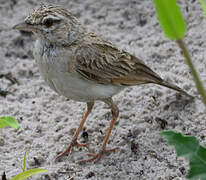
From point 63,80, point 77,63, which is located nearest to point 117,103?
point 77,63

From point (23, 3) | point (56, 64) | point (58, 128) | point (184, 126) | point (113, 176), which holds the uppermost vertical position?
point (23, 3)

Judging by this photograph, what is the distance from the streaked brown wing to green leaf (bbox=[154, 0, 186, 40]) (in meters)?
2.51

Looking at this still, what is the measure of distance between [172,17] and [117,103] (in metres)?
3.69

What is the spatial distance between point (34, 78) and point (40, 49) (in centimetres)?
175

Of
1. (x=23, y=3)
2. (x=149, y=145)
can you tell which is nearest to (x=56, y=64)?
(x=149, y=145)

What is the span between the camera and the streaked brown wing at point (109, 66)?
477 cm

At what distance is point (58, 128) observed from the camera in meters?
5.50

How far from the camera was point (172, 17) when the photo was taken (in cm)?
222

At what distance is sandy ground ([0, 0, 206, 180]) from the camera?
476 cm

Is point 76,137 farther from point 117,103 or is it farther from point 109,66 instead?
point 109,66

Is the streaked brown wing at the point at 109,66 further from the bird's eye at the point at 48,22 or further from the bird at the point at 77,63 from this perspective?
the bird's eye at the point at 48,22

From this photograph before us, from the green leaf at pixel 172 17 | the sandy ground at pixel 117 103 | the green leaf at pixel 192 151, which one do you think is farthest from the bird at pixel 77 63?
the green leaf at pixel 172 17

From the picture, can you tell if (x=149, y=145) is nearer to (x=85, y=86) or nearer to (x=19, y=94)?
(x=85, y=86)

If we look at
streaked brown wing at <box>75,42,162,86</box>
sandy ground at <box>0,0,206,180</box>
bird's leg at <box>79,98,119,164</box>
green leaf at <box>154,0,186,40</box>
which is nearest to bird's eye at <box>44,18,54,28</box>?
streaked brown wing at <box>75,42,162,86</box>
